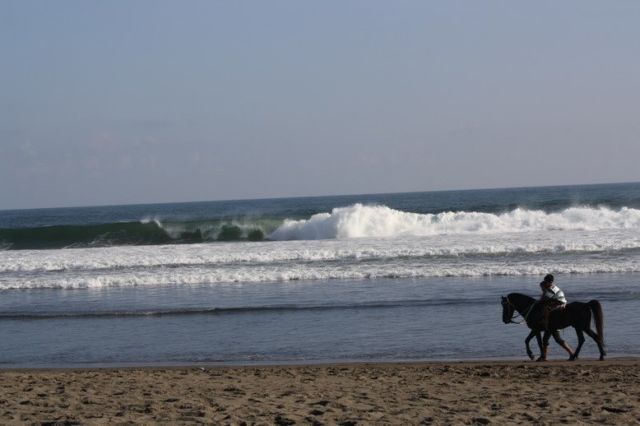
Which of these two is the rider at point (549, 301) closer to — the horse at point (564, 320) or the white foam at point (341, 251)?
the horse at point (564, 320)

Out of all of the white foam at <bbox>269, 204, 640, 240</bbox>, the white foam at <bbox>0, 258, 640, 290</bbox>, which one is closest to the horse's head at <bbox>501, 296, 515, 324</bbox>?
the white foam at <bbox>0, 258, 640, 290</bbox>

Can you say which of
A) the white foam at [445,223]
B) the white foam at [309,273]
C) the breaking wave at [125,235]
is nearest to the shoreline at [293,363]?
the white foam at [309,273]

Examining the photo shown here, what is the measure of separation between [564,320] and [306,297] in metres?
7.48

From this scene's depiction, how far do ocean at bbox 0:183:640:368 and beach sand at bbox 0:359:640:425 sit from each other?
1.28 metres

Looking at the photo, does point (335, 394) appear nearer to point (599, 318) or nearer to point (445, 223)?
point (599, 318)

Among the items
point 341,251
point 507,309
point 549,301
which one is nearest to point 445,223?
point 341,251

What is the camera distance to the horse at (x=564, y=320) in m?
11.4

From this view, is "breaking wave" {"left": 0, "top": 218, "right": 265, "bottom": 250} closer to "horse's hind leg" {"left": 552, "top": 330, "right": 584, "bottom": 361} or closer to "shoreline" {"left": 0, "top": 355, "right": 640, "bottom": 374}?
"shoreline" {"left": 0, "top": 355, "right": 640, "bottom": 374}

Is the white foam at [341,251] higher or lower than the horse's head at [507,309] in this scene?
higher

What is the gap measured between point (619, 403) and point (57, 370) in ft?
25.8

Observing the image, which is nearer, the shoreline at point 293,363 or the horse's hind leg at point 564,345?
the shoreline at point 293,363

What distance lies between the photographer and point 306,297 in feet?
59.5

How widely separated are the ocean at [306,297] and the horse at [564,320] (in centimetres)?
54

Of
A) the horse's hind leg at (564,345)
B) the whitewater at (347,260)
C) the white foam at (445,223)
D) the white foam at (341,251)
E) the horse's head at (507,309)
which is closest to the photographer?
the horse's hind leg at (564,345)
